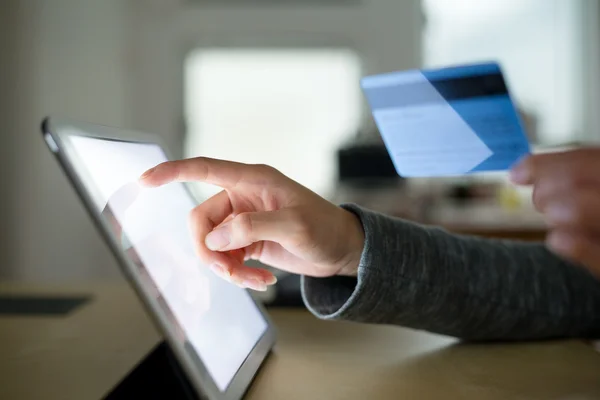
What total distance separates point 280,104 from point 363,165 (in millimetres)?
677

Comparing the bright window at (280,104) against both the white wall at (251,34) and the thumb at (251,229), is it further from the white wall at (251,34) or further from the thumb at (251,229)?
the thumb at (251,229)

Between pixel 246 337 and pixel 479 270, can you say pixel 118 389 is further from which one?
pixel 479 270

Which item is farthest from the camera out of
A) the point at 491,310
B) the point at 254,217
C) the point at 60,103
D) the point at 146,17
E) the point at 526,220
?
the point at 146,17

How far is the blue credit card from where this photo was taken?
43 cm

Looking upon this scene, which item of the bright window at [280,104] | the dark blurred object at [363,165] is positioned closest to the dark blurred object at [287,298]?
the dark blurred object at [363,165]

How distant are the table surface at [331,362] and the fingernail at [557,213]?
0.17 meters

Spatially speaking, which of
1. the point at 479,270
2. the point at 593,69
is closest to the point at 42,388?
Answer: the point at 479,270

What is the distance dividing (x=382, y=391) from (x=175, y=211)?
0.74 ft

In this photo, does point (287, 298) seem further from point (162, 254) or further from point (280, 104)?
point (280, 104)

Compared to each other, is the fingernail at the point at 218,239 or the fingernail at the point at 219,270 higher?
the fingernail at the point at 218,239

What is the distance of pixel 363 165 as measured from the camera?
7.16ft

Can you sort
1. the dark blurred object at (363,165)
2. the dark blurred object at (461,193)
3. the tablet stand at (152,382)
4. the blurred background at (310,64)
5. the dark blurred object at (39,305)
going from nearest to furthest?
the tablet stand at (152,382) < the dark blurred object at (39,305) < the dark blurred object at (363,165) < the dark blurred object at (461,193) < the blurred background at (310,64)

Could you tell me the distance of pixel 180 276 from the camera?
0.46 metres

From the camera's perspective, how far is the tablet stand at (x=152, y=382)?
0.46 meters
